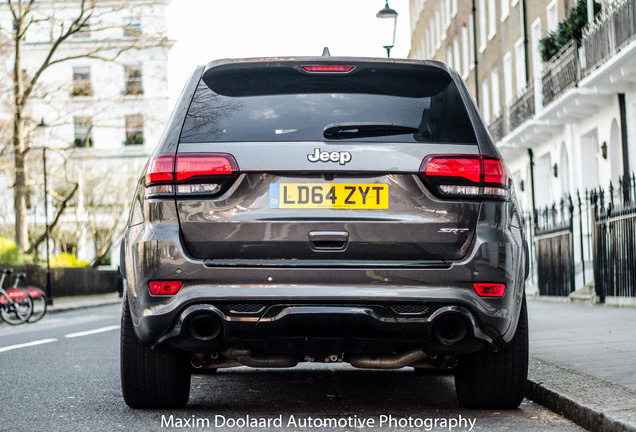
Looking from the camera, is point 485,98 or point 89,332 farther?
point 485,98

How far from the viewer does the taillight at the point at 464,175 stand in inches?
192

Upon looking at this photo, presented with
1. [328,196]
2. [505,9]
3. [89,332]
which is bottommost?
[89,332]

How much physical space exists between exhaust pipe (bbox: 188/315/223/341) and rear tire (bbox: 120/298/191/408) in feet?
1.53

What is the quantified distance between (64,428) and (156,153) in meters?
1.48

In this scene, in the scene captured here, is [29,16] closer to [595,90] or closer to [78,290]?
[78,290]

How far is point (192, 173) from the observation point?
488 cm

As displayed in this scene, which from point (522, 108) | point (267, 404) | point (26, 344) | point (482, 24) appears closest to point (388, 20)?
point (26, 344)

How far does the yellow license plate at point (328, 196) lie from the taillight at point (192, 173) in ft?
0.80

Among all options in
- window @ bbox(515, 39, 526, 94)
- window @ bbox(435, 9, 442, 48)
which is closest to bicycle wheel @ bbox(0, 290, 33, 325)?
window @ bbox(515, 39, 526, 94)

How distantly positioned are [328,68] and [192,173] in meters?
0.90

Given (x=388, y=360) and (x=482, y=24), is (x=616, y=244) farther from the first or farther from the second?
(x=482, y=24)

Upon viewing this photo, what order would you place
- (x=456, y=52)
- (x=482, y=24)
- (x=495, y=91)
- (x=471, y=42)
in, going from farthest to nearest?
(x=456, y=52), (x=471, y=42), (x=482, y=24), (x=495, y=91)

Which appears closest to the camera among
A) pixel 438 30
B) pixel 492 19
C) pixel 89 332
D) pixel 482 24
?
pixel 89 332

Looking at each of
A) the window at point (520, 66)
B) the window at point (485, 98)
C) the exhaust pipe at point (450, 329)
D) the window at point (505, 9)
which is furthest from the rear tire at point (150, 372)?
the window at point (485, 98)
